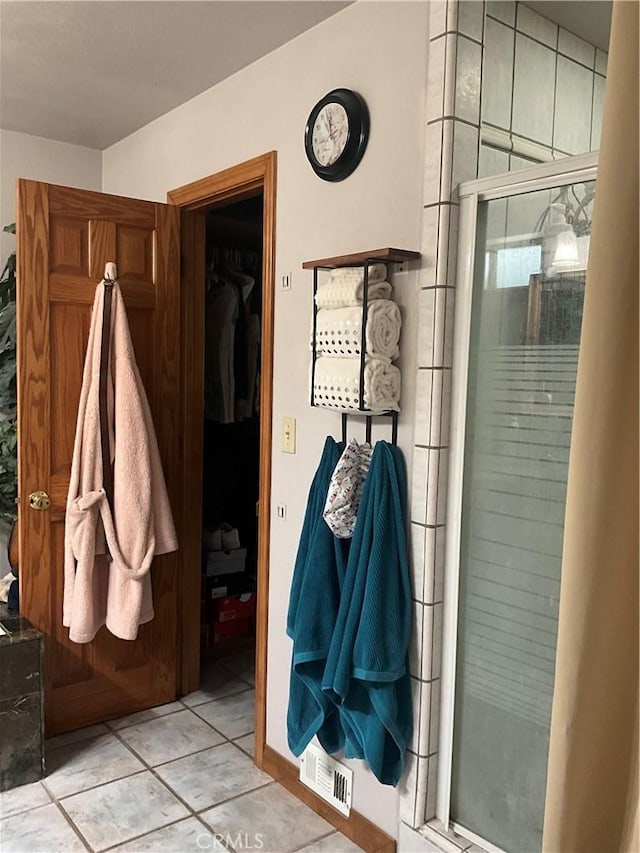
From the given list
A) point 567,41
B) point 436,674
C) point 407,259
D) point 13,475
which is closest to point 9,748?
point 13,475

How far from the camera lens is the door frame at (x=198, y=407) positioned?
2588 mm

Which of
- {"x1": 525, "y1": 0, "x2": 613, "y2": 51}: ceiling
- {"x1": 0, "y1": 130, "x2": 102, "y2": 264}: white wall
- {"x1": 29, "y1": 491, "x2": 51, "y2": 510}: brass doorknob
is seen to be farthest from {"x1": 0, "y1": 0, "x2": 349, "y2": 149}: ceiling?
{"x1": 29, "y1": 491, "x2": 51, "y2": 510}: brass doorknob

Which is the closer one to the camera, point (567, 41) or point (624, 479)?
point (624, 479)

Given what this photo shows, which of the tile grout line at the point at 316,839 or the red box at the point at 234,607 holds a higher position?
the red box at the point at 234,607

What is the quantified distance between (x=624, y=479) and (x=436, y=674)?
4.81 ft

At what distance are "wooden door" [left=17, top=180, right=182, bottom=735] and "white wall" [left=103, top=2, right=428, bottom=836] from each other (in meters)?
0.40

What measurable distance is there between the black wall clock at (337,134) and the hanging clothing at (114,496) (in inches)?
37.3

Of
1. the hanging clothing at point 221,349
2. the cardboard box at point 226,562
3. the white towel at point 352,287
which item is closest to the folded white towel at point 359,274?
the white towel at point 352,287

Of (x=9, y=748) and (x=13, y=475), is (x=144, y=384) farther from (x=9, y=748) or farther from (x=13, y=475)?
(x=9, y=748)

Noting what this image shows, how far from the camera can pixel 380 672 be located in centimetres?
197

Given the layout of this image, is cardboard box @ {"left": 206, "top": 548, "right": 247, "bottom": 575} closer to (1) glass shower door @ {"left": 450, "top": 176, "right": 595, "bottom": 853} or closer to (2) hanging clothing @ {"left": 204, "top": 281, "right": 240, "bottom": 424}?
(2) hanging clothing @ {"left": 204, "top": 281, "right": 240, "bottom": 424}

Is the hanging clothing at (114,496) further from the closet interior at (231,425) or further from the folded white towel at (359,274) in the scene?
the folded white towel at (359,274)

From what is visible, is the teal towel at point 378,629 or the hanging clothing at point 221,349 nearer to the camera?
the teal towel at point 378,629

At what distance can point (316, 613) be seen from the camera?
7.07ft
